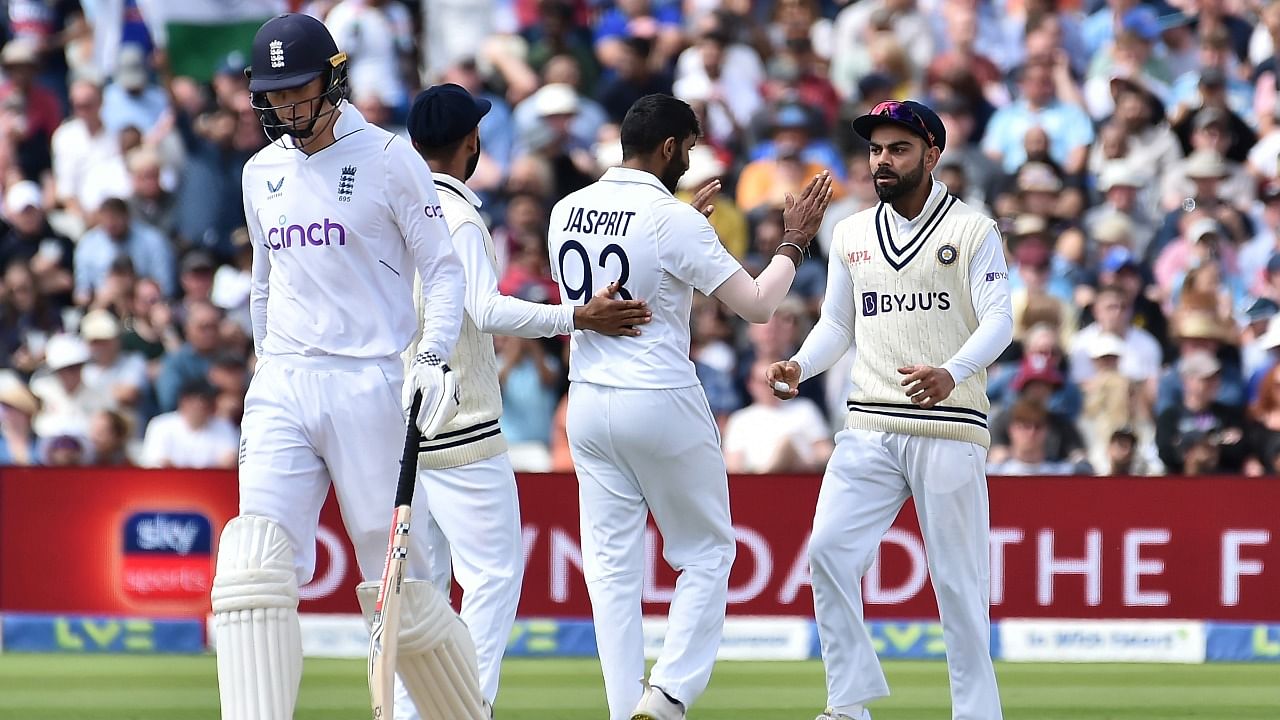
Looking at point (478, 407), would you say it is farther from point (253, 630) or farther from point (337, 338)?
point (253, 630)

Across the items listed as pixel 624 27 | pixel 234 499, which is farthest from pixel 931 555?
pixel 624 27

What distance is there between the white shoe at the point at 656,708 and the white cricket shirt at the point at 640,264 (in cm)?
102

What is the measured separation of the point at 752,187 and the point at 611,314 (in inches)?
276

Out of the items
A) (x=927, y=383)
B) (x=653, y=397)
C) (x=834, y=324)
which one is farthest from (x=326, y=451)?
(x=834, y=324)

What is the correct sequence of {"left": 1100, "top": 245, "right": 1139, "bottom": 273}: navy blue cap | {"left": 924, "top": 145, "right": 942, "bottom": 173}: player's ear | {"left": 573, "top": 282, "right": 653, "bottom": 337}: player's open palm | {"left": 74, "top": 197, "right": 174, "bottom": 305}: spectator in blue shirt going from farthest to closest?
{"left": 74, "top": 197, "right": 174, "bottom": 305}: spectator in blue shirt < {"left": 1100, "top": 245, "right": 1139, "bottom": 273}: navy blue cap < {"left": 924, "top": 145, "right": 942, "bottom": 173}: player's ear < {"left": 573, "top": 282, "right": 653, "bottom": 337}: player's open palm

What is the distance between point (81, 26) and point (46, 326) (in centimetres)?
336

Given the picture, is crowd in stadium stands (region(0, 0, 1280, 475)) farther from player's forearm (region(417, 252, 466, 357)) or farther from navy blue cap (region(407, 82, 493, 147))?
player's forearm (region(417, 252, 466, 357))

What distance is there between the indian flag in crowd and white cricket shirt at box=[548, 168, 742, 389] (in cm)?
878

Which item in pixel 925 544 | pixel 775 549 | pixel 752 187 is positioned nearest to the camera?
pixel 925 544

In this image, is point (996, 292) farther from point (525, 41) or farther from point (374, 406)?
→ point (525, 41)

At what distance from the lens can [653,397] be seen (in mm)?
6949

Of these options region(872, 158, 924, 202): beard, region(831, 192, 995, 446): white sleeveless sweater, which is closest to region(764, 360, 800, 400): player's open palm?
region(831, 192, 995, 446): white sleeveless sweater

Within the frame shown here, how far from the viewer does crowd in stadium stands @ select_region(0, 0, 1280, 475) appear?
12062 mm

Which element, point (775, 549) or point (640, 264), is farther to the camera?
point (775, 549)
